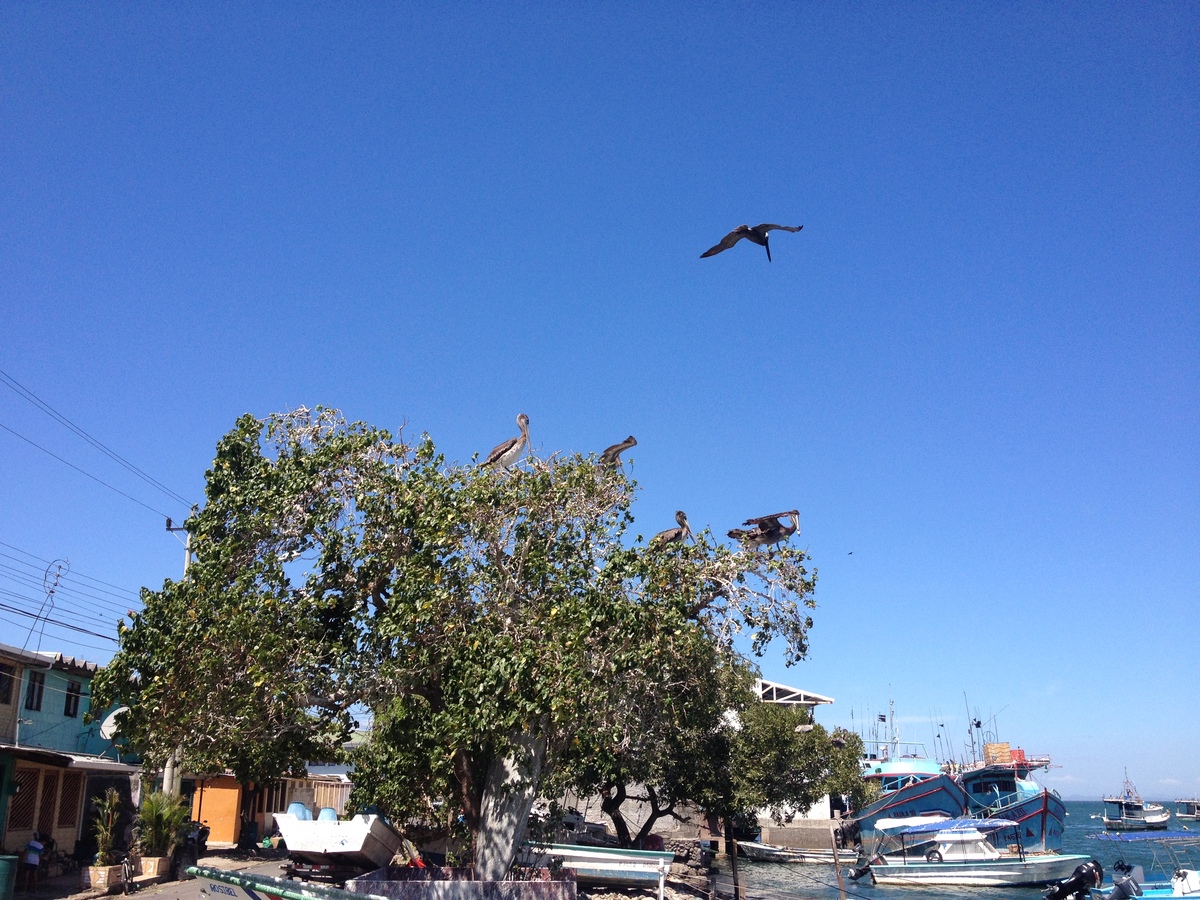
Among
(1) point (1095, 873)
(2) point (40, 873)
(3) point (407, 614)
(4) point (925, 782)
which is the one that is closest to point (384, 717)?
(3) point (407, 614)

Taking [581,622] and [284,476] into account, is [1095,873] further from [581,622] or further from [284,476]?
[284,476]

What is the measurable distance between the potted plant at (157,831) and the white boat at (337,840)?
283 cm

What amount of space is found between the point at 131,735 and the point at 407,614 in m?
4.44

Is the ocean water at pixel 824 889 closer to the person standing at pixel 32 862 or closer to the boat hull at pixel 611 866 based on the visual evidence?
the boat hull at pixel 611 866

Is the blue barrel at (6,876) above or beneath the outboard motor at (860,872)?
above

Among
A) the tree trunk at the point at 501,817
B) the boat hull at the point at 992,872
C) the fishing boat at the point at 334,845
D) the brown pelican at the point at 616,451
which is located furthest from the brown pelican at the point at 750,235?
the boat hull at the point at 992,872

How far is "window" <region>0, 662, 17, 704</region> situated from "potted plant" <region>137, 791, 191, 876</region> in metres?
4.44

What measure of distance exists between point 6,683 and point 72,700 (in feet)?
11.5

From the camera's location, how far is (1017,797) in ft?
171

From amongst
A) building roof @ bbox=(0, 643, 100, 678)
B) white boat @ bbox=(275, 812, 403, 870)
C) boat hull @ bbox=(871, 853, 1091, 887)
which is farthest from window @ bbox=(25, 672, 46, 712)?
boat hull @ bbox=(871, 853, 1091, 887)

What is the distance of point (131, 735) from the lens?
13.2 meters

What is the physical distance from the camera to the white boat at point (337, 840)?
65.7ft

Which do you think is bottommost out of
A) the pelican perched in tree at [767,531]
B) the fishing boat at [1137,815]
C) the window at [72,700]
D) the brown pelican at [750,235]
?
the fishing boat at [1137,815]

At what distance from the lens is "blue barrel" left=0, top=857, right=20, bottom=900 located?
16.2 metres
